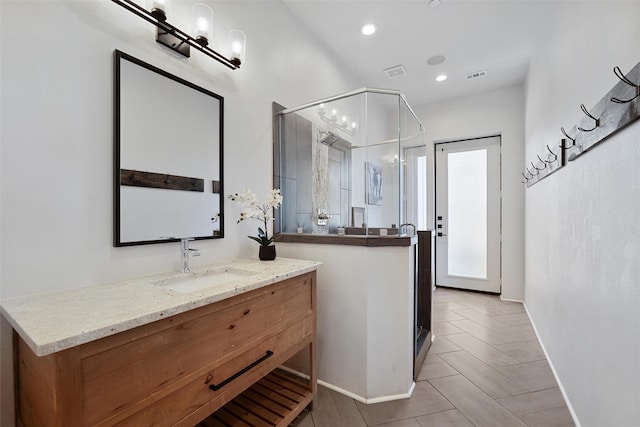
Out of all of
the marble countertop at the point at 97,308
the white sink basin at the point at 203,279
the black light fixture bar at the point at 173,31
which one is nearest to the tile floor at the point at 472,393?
the white sink basin at the point at 203,279

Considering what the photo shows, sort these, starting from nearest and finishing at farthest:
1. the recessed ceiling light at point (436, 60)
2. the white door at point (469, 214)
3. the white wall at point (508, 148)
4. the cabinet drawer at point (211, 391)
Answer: the cabinet drawer at point (211, 391), the recessed ceiling light at point (436, 60), the white wall at point (508, 148), the white door at point (469, 214)

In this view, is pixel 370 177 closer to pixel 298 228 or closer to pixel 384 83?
pixel 298 228

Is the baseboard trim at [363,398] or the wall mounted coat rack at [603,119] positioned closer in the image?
the wall mounted coat rack at [603,119]

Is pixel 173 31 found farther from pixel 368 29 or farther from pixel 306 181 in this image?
pixel 368 29

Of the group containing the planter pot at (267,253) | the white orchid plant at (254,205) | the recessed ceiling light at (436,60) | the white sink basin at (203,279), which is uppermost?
the recessed ceiling light at (436,60)

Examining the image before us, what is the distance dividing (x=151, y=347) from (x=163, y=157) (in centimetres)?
104

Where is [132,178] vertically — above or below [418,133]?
below

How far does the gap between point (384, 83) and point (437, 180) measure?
1.79 m

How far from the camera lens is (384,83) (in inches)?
157

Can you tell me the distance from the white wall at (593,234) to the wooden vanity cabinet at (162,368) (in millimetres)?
1504

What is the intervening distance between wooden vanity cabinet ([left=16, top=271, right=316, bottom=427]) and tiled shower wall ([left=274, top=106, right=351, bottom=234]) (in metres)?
0.96

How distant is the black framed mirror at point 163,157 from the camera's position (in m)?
1.37

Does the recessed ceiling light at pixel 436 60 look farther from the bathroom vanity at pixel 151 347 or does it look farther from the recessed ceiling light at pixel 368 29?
the bathroom vanity at pixel 151 347

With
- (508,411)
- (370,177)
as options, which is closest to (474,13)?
(370,177)
